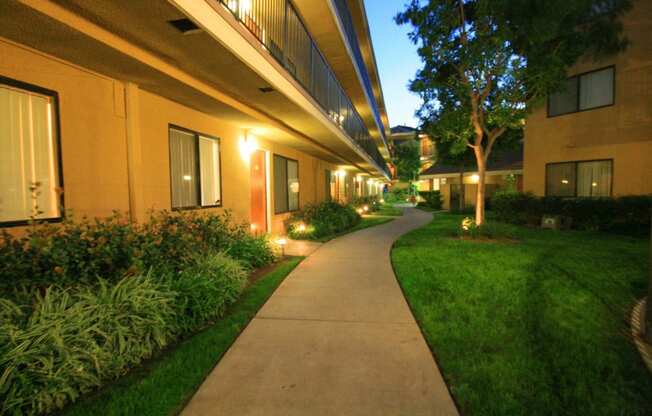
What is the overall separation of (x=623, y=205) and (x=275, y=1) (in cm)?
1148

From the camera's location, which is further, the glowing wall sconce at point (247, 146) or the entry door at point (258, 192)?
the entry door at point (258, 192)

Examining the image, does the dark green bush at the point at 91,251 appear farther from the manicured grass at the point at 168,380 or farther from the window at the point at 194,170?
the manicured grass at the point at 168,380

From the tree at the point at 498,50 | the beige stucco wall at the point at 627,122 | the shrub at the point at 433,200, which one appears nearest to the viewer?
the tree at the point at 498,50

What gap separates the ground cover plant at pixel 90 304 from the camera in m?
2.23

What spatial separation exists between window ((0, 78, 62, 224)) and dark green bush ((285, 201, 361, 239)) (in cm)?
639

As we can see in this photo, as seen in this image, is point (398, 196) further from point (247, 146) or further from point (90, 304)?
point (90, 304)

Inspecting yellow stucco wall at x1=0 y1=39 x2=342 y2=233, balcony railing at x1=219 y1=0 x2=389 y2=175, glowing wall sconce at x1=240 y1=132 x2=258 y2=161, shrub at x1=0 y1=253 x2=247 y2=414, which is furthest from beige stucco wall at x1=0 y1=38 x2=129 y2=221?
glowing wall sconce at x1=240 y1=132 x2=258 y2=161

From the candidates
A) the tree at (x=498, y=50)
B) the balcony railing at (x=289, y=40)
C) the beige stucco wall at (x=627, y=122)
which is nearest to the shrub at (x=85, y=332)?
the balcony railing at (x=289, y=40)

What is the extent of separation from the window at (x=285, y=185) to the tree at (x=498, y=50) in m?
4.89

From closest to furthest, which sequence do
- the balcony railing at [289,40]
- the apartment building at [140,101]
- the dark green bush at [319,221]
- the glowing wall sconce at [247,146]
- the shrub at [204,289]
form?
the apartment building at [140,101], the shrub at [204,289], the balcony railing at [289,40], the glowing wall sconce at [247,146], the dark green bush at [319,221]

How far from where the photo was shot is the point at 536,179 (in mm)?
12344

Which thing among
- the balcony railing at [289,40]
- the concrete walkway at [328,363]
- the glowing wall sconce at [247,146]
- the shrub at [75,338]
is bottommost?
the concrete walkway at [328,363]

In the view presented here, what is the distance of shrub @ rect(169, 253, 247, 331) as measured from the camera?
347cm

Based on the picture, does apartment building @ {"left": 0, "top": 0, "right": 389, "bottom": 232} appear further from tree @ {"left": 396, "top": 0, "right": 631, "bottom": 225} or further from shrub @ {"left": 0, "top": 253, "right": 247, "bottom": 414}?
tree @ {"left": 396, "top": 0, "right": 631, "bottom": 225}
